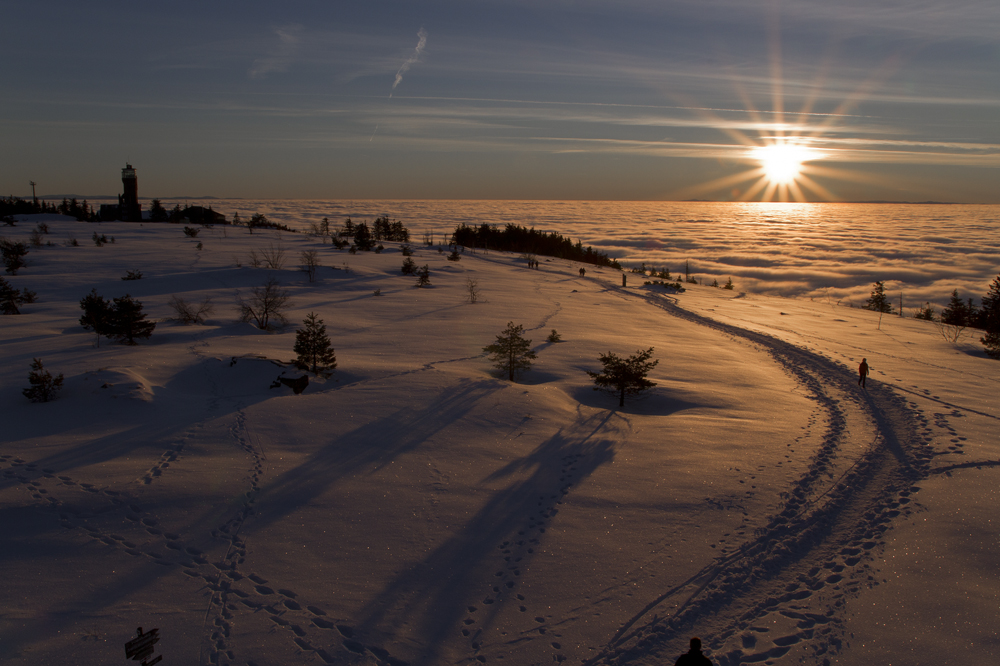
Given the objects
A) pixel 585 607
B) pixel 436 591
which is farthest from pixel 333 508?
pixel 585 607

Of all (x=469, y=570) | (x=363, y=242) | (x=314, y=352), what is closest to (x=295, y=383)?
(x=314, y=352)

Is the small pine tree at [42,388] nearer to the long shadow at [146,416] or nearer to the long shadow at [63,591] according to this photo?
the long shadow at [146,416]

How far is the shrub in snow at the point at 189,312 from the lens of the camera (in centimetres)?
1363

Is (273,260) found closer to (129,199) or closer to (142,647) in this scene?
(142,647)

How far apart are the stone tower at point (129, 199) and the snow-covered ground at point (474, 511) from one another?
41081 mm

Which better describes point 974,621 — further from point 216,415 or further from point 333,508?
point 216,415

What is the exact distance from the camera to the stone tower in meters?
45.0

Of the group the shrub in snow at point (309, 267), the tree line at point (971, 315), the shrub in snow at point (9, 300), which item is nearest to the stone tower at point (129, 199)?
the shrub in snow at point (309, 267)

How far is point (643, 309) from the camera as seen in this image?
856 inches

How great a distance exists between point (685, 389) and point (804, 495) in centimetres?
418

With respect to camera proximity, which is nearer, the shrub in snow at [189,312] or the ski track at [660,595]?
the ski track at [660,595]

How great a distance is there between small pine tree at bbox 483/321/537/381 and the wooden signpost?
25.4 feet

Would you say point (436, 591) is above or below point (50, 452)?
below

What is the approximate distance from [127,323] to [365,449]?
7.48m
